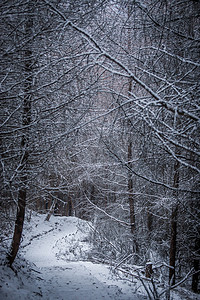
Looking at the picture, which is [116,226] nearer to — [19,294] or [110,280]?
[110,280]

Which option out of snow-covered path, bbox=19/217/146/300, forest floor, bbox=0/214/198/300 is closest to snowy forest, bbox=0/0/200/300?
forest floor, bbox=0/214/198/300

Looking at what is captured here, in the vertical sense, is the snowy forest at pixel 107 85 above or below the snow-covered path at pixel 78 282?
above

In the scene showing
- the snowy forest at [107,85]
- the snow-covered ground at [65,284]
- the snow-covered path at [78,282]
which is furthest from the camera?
the snow-covered path at [78,282]

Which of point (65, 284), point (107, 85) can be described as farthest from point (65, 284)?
point (107, 85)

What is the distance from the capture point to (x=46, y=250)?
12266 millimetres

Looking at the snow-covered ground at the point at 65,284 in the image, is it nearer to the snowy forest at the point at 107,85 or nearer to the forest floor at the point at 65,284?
the forest floor at the point at 65,284

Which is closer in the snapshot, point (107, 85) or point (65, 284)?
point (107, 85)

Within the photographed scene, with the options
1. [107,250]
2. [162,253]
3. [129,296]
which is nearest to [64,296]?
[129,296]

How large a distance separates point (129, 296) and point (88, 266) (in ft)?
9.70

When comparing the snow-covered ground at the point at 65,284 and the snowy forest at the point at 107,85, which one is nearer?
the snowy forest at the point at 107,85

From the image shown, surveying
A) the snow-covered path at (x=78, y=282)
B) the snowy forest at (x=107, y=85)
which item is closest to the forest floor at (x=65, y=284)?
the snow-covered path at (x=78, y=282)

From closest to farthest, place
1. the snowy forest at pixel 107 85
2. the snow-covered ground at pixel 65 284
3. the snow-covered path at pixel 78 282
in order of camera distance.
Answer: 1. the snowy forest at pixel 107 85
2. the snow-covered ground at pixel 65 284
3. the snow-covered path at pixel 78 282

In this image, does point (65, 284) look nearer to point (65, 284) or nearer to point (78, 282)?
point (65, 284)

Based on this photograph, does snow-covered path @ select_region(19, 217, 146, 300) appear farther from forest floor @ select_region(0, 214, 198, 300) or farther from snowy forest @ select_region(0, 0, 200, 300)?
snowy forest @ select_region(0, 0, 200, 300)
